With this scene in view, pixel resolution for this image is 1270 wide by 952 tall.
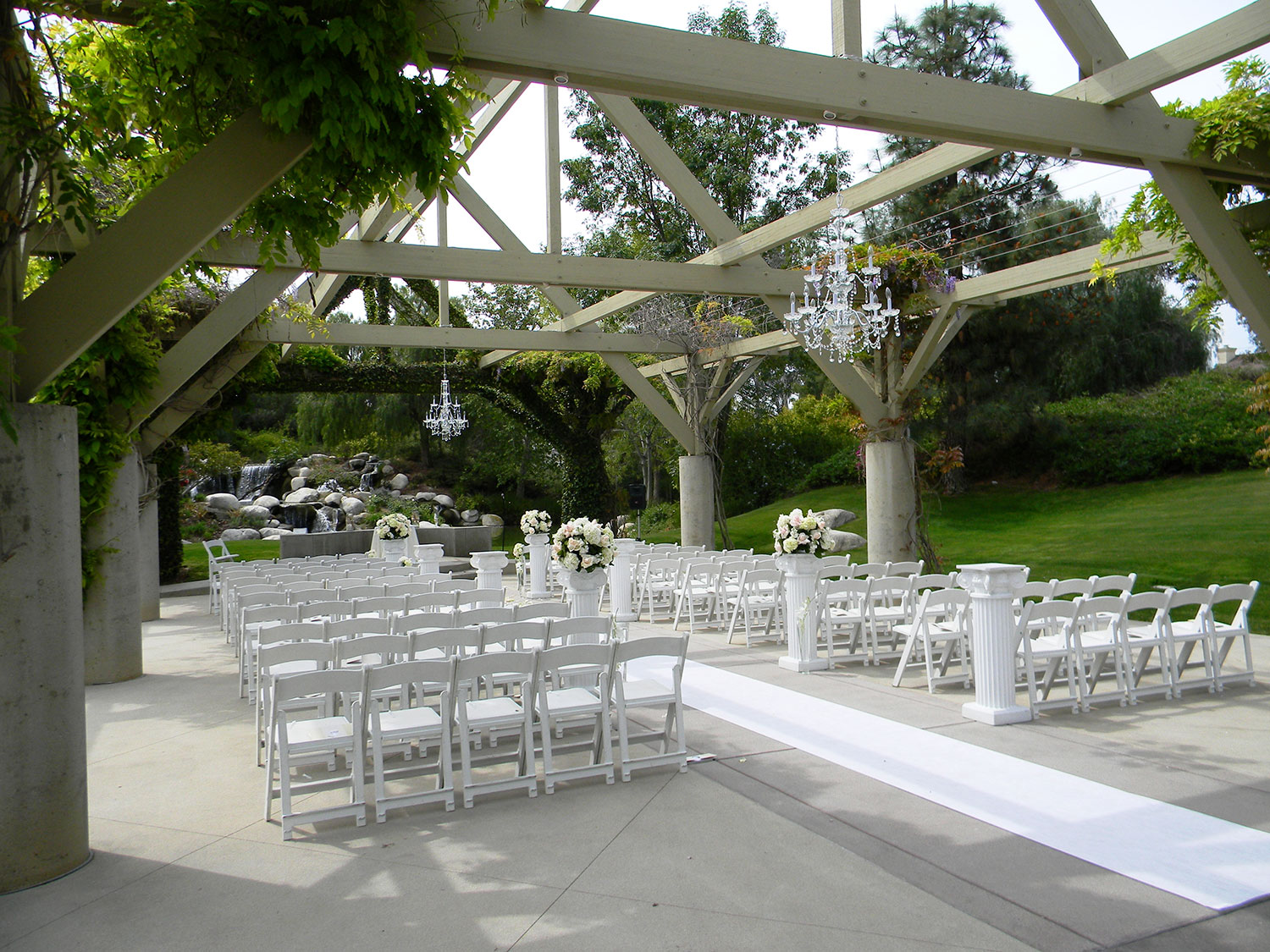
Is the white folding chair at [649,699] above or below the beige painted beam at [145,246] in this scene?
below

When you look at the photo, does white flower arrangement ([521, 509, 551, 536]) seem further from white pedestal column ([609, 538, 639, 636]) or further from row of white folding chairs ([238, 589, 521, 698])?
row of white folding chairs ([238, 589, 521, 698])

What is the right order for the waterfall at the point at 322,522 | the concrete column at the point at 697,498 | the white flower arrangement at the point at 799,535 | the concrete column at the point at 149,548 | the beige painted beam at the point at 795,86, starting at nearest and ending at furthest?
the beige painted beam at the point at 795,86
the white flower arrangement at the point at 799,535
the concrete column at the point at 149,548
the concrete column at the point at 697,498
the waterfall at the point at 322,522

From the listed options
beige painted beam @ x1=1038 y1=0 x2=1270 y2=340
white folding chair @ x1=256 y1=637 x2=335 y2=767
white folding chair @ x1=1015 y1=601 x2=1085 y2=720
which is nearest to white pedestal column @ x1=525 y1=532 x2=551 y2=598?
white folding chair @ x1=256 y1=637 x2=335 y2=767

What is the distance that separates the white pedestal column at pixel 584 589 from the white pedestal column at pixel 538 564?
540 centimetres

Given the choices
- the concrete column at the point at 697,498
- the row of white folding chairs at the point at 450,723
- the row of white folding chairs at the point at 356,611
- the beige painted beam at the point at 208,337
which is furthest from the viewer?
the concrete column at the point at 697,498

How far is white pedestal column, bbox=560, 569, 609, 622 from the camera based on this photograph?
754cm

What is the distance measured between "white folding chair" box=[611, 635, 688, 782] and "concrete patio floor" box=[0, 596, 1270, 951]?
10 cm

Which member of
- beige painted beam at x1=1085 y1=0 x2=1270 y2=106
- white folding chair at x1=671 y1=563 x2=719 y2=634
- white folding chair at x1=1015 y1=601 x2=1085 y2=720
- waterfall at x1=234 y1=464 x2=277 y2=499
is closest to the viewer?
beige painted beam at x1=1085 y1=0 x2=1270 y2=106

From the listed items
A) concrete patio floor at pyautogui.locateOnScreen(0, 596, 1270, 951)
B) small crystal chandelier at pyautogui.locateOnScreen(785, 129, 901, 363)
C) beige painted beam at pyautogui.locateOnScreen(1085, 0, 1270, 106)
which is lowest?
concrete patio floor at pyautogui.locateOnScreen(0, 596, 1270, 951)

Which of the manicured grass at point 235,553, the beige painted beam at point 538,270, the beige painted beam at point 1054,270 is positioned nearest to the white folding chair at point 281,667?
the beige painted beam at point 538,270

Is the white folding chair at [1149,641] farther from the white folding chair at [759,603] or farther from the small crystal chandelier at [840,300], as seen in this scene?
the white folding chair at [759,603]

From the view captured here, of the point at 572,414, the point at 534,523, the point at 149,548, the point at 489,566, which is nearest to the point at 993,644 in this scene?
the point at 489,566

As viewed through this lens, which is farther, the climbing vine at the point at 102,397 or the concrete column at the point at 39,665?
the climbing vine at the point at 102,397

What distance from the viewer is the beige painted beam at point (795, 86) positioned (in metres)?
4.35
